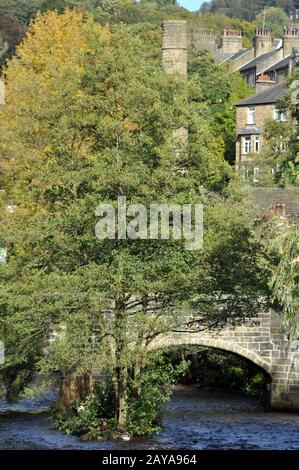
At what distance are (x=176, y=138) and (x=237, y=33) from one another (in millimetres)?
91770

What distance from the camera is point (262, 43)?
4289 inches

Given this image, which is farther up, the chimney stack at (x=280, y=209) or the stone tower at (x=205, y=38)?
the stone tower at (x=205, y=38)

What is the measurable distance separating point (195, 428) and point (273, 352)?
486cm

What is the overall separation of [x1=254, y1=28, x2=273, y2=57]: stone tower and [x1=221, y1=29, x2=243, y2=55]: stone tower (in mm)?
11090

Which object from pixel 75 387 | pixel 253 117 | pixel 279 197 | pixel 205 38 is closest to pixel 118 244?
pixel 75 387

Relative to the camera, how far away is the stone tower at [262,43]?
108 metres

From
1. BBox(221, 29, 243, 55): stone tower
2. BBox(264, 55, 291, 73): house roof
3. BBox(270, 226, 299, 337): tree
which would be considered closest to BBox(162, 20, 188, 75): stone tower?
BBox(270, 226, 299, 337): tree

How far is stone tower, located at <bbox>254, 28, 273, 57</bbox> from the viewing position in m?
108

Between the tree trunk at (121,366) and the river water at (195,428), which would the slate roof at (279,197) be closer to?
the river water at (195,428)

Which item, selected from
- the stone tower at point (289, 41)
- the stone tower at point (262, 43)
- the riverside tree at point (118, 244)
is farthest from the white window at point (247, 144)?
the riverside tree at point (118, 244)

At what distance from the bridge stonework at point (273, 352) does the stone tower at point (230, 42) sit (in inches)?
3306

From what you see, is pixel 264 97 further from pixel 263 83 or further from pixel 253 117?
pixel 263 83
